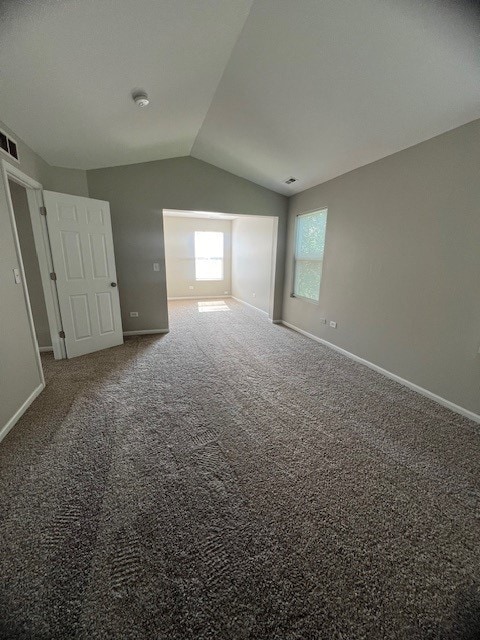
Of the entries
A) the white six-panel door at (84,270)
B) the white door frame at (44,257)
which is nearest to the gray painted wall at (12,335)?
the white door frame at (44,257)

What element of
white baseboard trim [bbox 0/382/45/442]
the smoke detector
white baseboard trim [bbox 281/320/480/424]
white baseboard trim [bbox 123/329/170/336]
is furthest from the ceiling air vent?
white baseboard trim [bbox 281/320/480/424]

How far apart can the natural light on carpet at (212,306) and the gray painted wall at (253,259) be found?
2.06 feet

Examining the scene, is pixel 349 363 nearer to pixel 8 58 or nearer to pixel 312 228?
pixel 312 228

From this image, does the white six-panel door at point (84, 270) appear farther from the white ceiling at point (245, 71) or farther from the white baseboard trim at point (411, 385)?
the white baseboard trim at point (411, 385)

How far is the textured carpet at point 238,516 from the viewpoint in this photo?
3.17 feet

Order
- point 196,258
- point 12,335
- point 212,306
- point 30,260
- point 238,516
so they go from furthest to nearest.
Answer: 1. point 196,258
2. point 212,306
3. point 30,260
4. point 12,335
5. point 238,516

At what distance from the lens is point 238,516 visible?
1.34 meters

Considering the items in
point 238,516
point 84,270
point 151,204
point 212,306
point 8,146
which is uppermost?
point 8,146

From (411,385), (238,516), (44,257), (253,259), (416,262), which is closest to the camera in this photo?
(238,516)

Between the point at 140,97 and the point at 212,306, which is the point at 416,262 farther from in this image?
the point at 212,306

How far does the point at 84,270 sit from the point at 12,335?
4.88ft

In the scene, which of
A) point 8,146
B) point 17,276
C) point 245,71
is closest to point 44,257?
point 17,276

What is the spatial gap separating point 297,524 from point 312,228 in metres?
3.95

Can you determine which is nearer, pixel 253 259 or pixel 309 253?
pixel 309 253
